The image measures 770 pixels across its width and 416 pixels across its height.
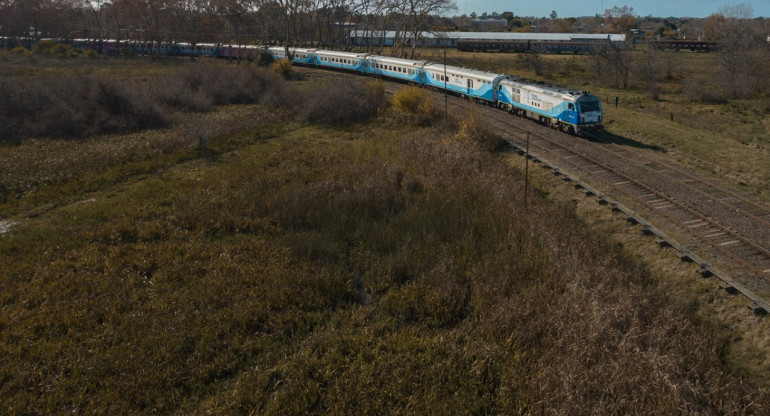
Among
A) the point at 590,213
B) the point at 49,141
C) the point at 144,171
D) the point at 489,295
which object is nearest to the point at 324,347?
the point at 489,295

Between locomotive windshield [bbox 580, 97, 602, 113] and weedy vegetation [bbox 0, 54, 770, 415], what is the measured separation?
868cm

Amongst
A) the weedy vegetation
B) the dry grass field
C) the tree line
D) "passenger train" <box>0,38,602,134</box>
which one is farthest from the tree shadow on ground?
the tree line

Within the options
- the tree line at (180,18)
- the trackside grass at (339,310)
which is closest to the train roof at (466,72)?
the trackside grass at (339,310)

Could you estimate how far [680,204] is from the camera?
54.5ft

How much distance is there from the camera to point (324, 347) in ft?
33.0

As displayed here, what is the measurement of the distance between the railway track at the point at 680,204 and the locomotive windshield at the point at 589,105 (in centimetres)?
166

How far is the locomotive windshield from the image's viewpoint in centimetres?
2512

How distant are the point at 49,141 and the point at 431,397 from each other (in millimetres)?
29780

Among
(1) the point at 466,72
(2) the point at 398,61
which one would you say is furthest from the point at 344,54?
(1) the point at 466,72

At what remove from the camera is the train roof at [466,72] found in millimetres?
33091

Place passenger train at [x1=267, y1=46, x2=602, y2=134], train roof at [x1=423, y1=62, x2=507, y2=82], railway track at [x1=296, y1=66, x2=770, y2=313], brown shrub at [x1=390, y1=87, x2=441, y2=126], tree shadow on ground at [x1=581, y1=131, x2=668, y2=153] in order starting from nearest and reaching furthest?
railway track at [x1=296, y1=66, x2=770, y2=313], tree shadow on ground at [x1=581, y1=131, x2=668, y2=153], passenger train at [x1=267, y1=46, x2=602, y2=134], brown shrub at [x1=390, y1=87, x2=441, y2=126], train roof at [x1=423, y1=62, x2=507, y2=82]

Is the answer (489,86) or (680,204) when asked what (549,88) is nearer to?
(489,86)

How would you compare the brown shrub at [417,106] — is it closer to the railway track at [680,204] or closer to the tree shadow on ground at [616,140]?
the railway track at [680,204]

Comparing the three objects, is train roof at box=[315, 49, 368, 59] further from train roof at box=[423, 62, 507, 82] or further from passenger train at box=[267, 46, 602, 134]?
train roof at box=[423, 62, 507, 82]
